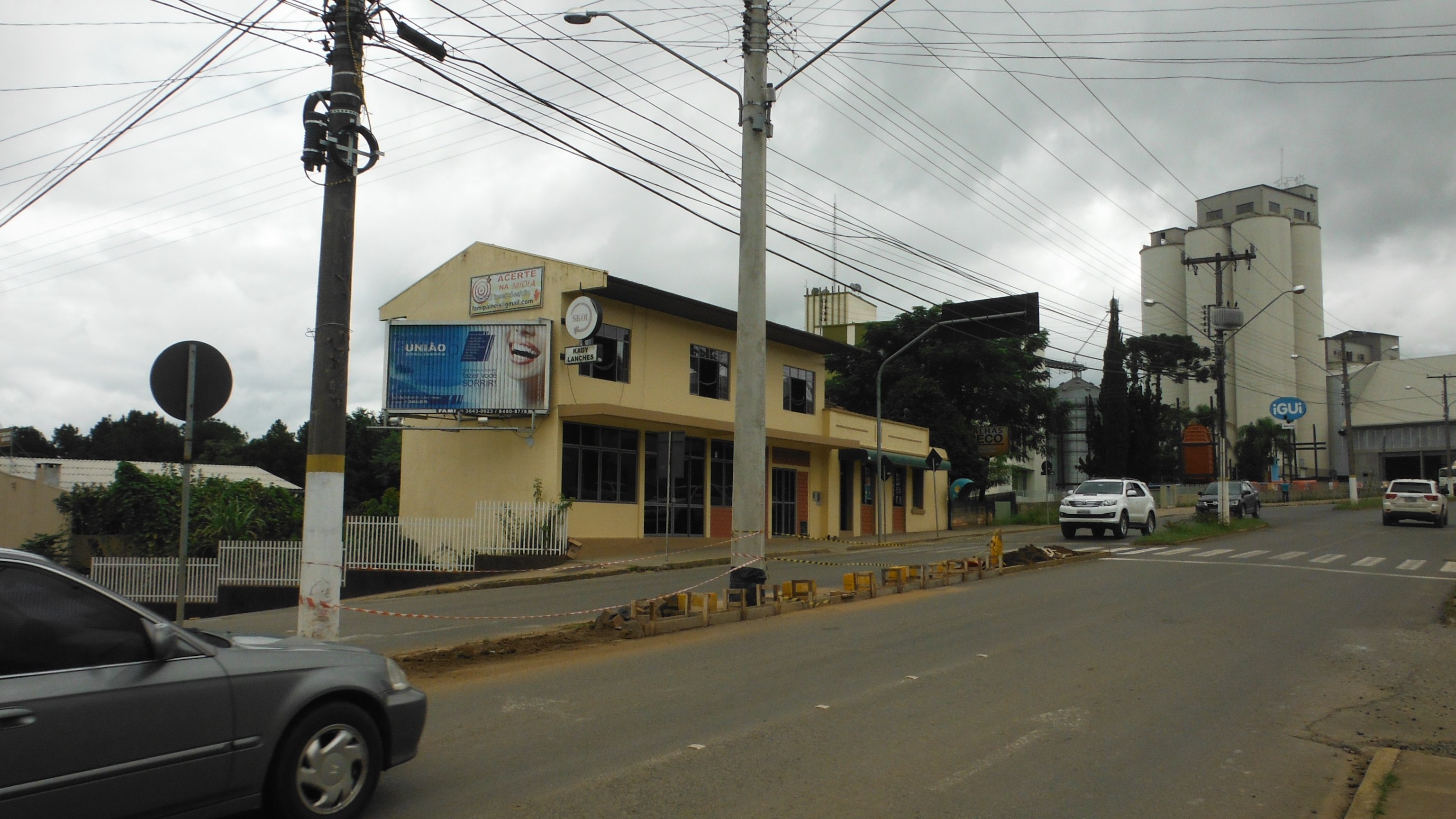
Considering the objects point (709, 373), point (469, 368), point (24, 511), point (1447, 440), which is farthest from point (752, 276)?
point (1447, 440)

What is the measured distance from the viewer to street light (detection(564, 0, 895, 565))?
12797 mm

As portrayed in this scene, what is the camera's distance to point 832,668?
885 cm

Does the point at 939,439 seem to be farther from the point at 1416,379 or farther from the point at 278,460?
the point at 1416,379

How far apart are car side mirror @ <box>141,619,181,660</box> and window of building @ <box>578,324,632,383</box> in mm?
21113

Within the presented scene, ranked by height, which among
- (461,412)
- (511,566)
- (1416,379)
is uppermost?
(1416,379)

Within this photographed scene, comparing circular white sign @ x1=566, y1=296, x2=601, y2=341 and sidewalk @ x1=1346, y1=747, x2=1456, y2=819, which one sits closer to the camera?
sidewalk @ x1=1346, y1=747, x2=1456, y2=819

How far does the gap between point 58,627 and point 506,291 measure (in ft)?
74.1

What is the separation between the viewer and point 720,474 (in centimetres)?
3069

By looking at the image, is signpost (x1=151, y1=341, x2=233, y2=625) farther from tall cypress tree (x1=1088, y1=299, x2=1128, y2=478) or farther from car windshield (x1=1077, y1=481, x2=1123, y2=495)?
tall cypress tree (x1=1088, y1=299, x2=1128, y2=478)

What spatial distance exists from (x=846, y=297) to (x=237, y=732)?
58.3 m

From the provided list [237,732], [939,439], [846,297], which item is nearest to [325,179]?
[237,732]

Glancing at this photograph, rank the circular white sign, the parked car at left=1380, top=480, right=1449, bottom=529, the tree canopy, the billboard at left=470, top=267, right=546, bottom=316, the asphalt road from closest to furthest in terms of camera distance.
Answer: the asphalt road, the circular white sign, the billboard at left=470, top=267, right=546, bottom=316, the parked car at left=1380, top=480, right=1449, bottom=529, the tree canopy

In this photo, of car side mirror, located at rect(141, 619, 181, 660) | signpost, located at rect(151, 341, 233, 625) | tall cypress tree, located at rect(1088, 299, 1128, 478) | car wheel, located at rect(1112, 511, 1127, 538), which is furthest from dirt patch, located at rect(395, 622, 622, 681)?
tall cypress tree, located at rect(1088, 299, 1128, 478)

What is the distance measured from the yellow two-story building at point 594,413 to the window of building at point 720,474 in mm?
45
